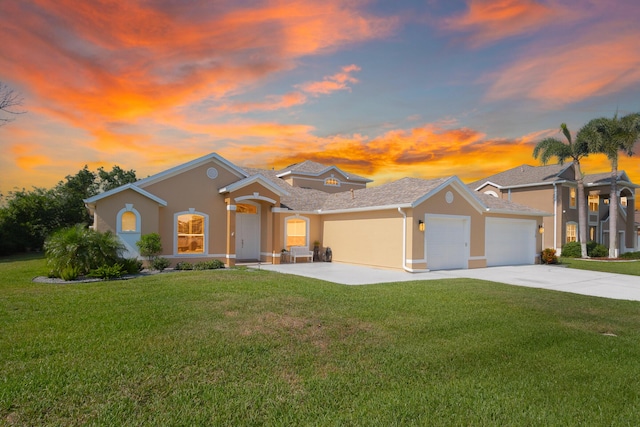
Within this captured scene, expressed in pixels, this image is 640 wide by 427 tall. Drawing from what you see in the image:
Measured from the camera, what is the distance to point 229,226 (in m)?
17.8

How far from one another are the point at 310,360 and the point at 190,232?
13.6 m

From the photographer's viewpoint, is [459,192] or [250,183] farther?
[250,183]

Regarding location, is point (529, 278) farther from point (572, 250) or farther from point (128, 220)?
point (572, 250)

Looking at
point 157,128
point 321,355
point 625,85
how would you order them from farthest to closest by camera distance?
point 157,128, point 625,85, point 321,355

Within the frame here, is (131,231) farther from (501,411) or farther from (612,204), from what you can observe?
(612,204)

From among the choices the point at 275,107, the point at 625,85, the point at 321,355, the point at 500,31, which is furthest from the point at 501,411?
the point at 625,85

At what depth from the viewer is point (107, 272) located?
12.5m

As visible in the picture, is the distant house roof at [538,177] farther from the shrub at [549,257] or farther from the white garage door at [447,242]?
the white garage door at [447,242]

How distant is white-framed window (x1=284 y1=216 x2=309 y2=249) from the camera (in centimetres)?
2031

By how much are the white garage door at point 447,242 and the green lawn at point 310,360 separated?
777 cm

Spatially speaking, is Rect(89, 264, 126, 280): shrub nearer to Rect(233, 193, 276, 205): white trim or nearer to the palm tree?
Rect(233, 193, 276, 205): white trim

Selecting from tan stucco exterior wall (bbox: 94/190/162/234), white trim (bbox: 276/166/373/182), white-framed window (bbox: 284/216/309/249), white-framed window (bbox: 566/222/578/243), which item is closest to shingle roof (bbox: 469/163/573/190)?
white-framed window (bbox: 566/222/578/243)

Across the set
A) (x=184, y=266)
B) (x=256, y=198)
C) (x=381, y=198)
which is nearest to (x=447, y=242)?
(x=381, y=198)

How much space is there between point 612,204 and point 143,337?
3370 cm
